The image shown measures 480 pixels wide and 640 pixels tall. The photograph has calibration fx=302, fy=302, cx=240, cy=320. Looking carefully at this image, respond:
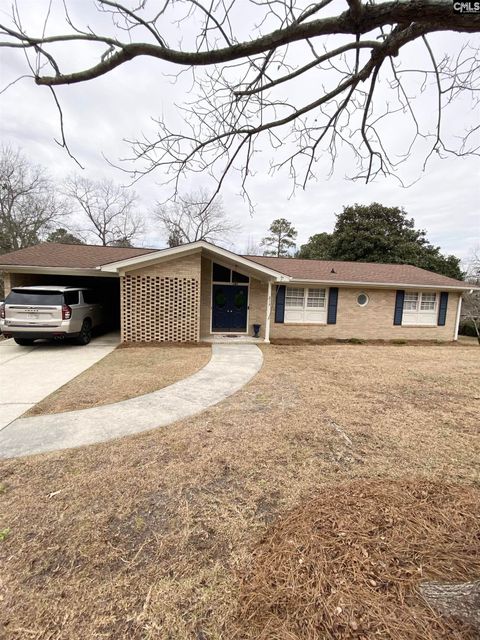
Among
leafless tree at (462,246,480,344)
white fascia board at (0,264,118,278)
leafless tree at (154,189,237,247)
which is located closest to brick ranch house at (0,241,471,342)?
white fascia board at (0,264,118,278)

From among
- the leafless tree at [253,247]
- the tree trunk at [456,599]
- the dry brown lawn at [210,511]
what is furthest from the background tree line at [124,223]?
the tree trunk at [456,599]

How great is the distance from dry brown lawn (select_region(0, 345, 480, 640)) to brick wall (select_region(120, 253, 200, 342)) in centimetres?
595

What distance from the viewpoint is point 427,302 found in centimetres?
1359

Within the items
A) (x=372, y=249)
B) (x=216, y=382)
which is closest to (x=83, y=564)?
(x=216, y=382)

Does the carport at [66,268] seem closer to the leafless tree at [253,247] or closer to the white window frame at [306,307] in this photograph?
the white window frame at [306,307]

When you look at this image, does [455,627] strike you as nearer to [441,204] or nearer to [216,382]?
[216,382]

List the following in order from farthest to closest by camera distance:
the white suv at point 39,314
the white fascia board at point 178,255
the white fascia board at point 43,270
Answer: the white fascia board at point 43,270
the white fascia board at point 178,255
the white suv at point 39,314

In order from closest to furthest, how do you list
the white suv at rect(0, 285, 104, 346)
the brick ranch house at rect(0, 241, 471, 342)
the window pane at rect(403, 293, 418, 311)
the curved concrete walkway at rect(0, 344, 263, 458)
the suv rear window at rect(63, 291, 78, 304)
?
1. the curved concrete walkway at rect(0, 344, 263, 458)
2. the white suv at rect(0, 285, 104, 346)
3. the suv rear window at rect(63, 291, 78, 304)
4. the brick ranch house at rect(0, 241, 471, 342)
5. the window pane at rect(403, 293, 418, 311)

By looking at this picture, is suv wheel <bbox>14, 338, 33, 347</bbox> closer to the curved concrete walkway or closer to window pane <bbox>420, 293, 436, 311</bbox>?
the curved concrete walkway

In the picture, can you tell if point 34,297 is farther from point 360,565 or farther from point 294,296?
point 360,565

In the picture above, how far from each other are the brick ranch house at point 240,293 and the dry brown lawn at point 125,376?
170cm

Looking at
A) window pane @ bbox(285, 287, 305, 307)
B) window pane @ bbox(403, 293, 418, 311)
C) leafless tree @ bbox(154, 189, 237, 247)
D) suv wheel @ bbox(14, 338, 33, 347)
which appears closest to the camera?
suv wheel @ bbox(14, 338, 33, 347)

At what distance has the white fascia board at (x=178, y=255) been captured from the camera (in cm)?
946

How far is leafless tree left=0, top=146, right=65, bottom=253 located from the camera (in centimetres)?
2372
